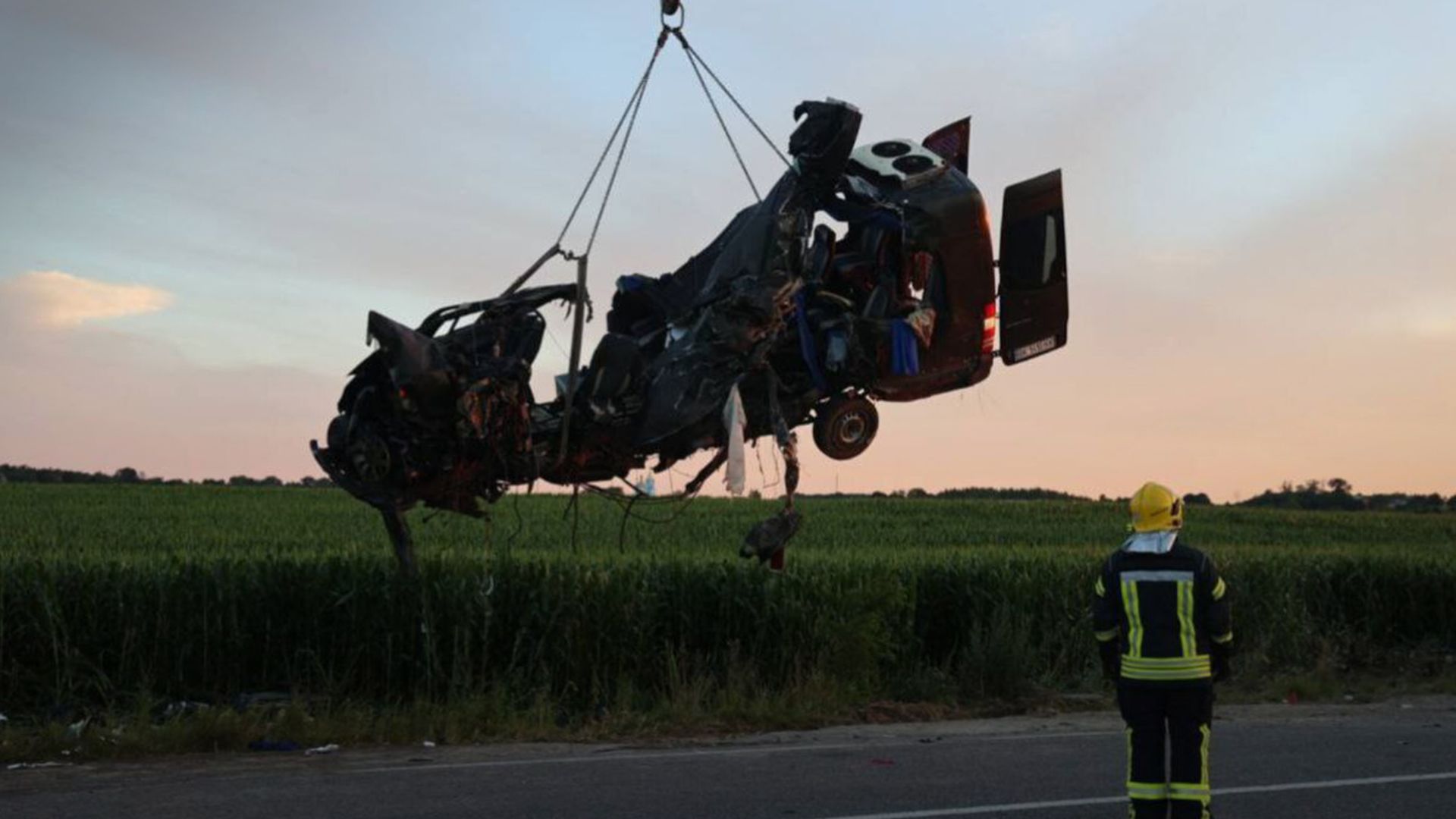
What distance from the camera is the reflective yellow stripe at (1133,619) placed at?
25.3 feet

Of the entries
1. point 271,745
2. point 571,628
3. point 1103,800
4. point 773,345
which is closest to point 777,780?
point 1103,800

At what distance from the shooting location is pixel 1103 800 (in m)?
9.98

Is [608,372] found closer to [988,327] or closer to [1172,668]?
[988,327]

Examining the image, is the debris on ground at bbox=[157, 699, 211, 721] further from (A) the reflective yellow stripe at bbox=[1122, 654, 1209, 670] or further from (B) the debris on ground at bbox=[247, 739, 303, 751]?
(A) the reflective yellow stripe at bbox=[1122, 654, 1209, 670]

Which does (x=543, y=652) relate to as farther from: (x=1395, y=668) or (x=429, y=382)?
(x=1395, y=668)

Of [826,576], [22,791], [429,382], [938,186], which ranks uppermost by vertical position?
[938,186]

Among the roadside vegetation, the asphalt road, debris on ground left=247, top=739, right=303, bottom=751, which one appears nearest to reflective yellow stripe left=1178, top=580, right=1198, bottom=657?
the asphalt road

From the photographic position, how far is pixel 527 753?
1246 cm

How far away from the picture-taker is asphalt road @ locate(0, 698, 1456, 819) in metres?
9.53

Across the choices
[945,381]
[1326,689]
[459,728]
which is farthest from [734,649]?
[1326,689]

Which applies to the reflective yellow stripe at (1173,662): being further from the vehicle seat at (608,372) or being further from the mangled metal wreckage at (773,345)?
the vehicle seat at (608,372)

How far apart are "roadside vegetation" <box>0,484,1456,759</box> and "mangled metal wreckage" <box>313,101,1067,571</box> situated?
1463 millimetres

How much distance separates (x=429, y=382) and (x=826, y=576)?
8.12m

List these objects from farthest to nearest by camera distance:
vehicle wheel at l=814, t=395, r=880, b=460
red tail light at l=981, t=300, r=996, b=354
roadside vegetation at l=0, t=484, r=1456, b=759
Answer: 1. roadside vegetation at l=0, t=484, r=1456, b=759
2. red tail light at l=981, t=300, r=996, b=354
3. vehicle wheel at l=814, t=395, r=880, b=460
